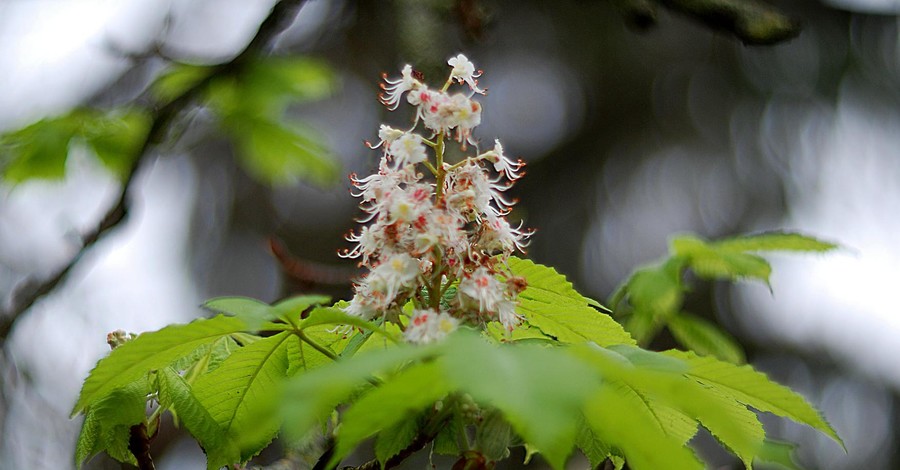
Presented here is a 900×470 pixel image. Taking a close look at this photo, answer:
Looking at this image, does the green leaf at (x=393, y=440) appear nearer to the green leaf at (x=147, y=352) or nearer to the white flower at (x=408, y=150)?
the green leaf at (x=147, y=352)

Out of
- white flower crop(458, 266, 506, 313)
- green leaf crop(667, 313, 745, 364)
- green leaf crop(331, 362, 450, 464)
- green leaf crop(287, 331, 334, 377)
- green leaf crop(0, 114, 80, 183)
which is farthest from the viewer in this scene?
green leaf crop(0, 114, 80, 183)

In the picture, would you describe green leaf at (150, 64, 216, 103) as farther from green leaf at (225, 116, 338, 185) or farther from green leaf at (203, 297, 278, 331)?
green leaf at (203, 297, 278, 331)

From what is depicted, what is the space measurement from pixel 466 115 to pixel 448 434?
0.46 m

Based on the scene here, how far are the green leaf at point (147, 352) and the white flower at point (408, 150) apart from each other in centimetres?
33

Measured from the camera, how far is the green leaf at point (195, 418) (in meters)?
1.15

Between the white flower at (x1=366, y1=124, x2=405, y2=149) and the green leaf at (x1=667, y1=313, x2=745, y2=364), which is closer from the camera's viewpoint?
the white flower at (x1=366, y1=124, x2=405, y2=149)

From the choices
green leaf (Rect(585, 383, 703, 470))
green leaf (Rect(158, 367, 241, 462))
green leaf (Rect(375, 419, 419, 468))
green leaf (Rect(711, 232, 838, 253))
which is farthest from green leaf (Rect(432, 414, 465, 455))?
green leaf (Rect(711, 232, 838, 253))

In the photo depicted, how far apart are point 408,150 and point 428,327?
28 cm

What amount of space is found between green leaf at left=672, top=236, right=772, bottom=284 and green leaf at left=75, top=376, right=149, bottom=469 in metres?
1.24

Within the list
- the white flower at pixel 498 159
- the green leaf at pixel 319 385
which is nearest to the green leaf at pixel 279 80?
the white flower at pixel 498 159

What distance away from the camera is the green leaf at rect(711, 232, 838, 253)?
5.93 feet

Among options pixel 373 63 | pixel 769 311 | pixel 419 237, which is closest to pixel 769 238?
pixel 419 237

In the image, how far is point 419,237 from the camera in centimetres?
110

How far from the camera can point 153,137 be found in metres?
2.07
